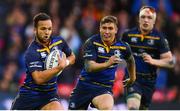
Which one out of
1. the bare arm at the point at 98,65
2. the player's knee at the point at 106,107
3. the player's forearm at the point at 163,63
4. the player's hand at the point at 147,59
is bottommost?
the player's knee at the point at 106,107

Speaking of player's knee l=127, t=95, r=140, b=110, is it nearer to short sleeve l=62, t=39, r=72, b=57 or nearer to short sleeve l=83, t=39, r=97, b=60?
short sleeve l=83, t=39, r=97, b=60

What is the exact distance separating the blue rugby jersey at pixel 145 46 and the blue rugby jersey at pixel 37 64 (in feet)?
7.12

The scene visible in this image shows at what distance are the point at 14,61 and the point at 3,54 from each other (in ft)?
1.84

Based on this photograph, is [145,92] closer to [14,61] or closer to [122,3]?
[14,61]

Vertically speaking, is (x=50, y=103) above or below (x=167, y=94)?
above

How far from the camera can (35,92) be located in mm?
10227

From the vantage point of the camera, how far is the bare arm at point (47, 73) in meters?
9.62

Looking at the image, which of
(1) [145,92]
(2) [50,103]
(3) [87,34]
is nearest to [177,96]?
(3) [87,34]

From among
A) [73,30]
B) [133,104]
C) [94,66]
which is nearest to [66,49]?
[94,66]

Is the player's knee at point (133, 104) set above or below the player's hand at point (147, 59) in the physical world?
below

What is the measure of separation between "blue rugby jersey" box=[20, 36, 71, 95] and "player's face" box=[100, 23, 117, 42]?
77cm

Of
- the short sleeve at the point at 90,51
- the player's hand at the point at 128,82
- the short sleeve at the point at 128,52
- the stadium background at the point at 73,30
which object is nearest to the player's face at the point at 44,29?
the short sleeve at the point at 90,51

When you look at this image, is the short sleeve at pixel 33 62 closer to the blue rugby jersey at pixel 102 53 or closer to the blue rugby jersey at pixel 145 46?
the blue rugby jersey at pixel 102 53

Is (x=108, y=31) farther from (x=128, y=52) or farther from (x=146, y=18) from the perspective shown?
(x=146, y=18)
